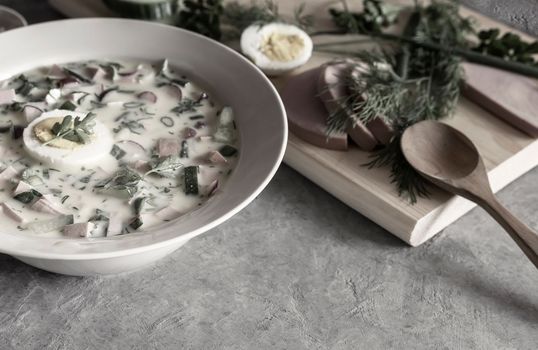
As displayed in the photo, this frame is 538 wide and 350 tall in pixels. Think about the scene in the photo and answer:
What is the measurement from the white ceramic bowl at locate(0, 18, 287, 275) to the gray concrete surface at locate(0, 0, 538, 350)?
0.10m

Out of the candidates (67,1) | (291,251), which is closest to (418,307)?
(291,251)

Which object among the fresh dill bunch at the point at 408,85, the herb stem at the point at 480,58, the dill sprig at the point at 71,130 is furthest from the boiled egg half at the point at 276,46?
the dill sprig at the point at 71,130

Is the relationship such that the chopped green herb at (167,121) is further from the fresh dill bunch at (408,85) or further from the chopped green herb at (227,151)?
the fresh dill bunch at (408,85)

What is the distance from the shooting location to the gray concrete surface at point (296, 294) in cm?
189

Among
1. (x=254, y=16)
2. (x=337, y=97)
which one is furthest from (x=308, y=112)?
(x=254, y=16)

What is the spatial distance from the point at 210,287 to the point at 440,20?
1536 millimetres

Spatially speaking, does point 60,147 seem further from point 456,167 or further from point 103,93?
point 456,167

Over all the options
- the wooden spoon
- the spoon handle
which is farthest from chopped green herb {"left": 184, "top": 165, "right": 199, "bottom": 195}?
the spoon handle

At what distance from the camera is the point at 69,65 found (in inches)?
95.2

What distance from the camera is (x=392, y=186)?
2.24 meters

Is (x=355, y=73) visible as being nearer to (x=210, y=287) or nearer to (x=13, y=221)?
(x=210, y=287)

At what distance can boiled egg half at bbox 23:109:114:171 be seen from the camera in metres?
2.01

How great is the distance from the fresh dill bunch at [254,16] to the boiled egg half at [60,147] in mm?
947

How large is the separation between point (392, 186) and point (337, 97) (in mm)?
347
